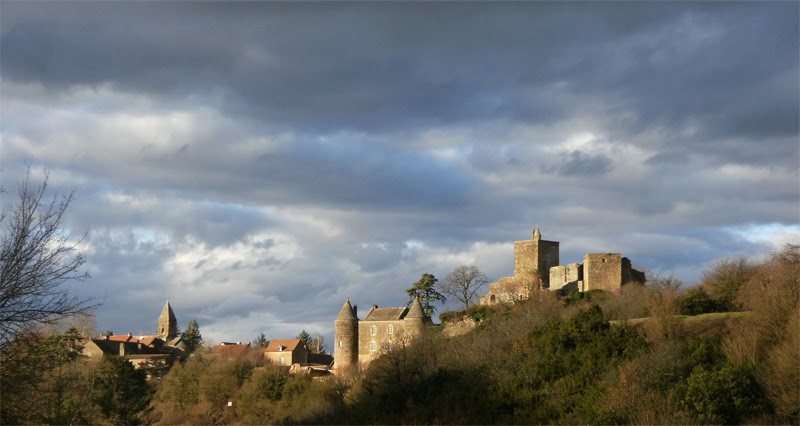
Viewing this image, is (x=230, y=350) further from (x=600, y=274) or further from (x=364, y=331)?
(x=600, y=274)

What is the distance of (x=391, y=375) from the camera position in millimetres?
43500

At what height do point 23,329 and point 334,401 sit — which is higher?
point 23,329

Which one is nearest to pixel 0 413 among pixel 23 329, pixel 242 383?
pixel 23 329

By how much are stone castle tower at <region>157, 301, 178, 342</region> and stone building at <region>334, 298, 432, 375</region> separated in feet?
146

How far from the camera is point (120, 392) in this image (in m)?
52.0

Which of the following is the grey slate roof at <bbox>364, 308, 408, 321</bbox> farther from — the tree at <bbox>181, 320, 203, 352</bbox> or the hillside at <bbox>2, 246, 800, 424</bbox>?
the tree at <bbox>181, 320, 203, 352</bbox>

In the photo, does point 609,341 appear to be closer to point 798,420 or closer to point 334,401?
point 798,420

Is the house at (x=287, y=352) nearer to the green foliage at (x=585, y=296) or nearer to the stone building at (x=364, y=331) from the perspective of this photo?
the stone building at (x=364, y=331)

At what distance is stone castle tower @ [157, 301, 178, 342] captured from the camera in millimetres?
106438

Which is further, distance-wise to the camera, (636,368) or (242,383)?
(242,383)

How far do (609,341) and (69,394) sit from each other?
23263 millimetres

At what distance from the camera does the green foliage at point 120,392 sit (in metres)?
49.0

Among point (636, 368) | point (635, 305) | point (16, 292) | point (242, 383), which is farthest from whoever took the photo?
point (242, 383)

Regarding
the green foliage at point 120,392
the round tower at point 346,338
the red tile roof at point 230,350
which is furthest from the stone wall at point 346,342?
the green foliage at point 120,392
